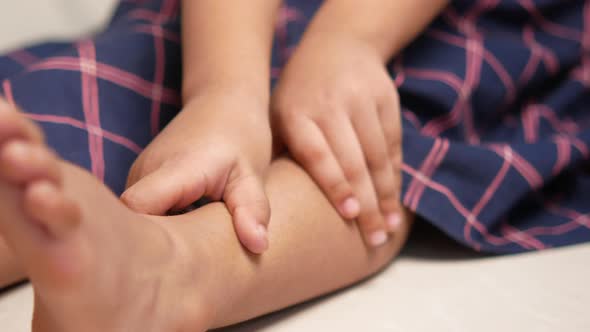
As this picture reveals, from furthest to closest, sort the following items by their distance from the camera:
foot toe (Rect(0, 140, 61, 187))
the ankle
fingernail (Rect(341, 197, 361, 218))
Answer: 1. fingernail (Rect(341, 197, 361, 218))
2. the ankle
3. foot toe (Rect(0, 140, 61, 187))

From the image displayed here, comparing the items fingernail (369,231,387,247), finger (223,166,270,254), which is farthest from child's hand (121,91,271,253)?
fingernail (369,231,387,247)

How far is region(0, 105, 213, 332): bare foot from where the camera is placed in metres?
0.24

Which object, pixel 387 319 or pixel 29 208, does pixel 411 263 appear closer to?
pixel 387 319

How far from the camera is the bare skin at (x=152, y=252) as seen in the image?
9.8 inches

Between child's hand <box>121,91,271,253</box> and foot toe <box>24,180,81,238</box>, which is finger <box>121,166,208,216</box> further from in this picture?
foot toe <box>24,180,81,238</box>

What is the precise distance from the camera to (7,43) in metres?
0.76

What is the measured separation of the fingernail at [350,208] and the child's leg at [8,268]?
0.79ft

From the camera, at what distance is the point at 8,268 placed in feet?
1.51

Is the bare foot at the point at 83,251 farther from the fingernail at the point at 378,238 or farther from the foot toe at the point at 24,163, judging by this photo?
the fingernail at the point at 378,238

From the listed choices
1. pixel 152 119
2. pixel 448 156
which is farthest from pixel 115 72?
pixel 448 156

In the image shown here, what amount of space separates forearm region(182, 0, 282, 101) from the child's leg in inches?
7.0

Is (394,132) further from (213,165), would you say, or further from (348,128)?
(213,165)

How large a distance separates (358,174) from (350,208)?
0.03 meters

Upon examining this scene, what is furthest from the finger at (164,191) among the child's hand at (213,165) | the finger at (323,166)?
the finger at (323,166)
